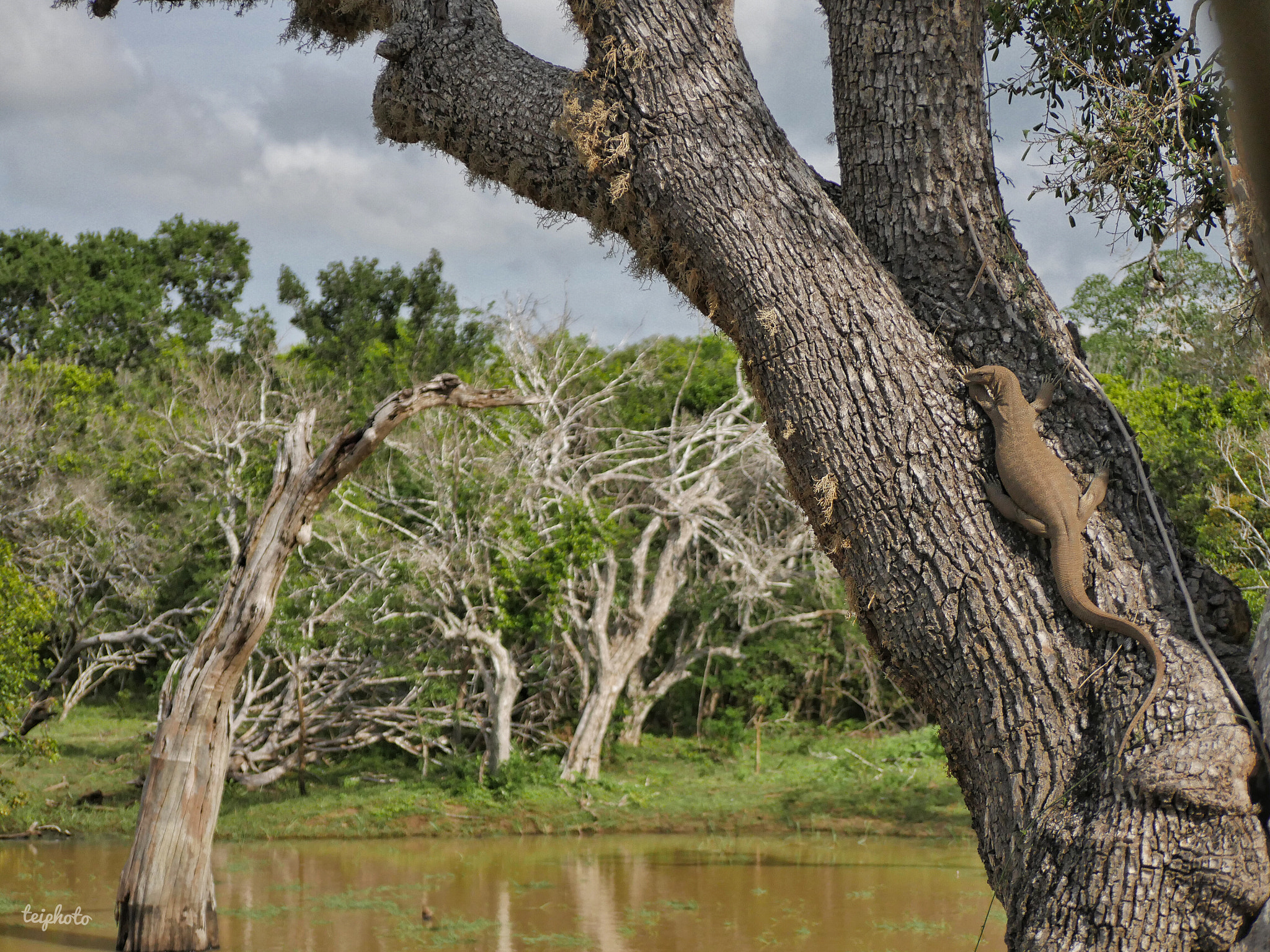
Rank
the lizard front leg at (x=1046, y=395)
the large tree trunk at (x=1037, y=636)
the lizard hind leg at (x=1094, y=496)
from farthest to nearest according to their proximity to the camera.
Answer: the lizard front leg at (x=1046, y=395)
the lizard hind leg at (x=1094, y=496)
the large tree trunk at (x=1037, y=636)

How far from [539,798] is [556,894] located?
10.6ft

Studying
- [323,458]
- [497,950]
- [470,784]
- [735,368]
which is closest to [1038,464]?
[323,458]

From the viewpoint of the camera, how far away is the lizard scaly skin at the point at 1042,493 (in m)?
2.59

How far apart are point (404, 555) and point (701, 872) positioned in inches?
212

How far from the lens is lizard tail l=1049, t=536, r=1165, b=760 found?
8.12 feet

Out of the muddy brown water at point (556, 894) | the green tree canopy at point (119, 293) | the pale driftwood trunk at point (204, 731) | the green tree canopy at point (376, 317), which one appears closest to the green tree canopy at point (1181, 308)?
the pale driftwood trunk at point (204, 731)

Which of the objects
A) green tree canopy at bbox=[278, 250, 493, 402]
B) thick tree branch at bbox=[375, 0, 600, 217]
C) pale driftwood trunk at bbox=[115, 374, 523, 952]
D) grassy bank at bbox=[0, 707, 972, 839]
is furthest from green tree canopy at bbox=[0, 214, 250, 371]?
thick tree branch at bbox=[375, 0, 600, 217]

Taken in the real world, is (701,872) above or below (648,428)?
below

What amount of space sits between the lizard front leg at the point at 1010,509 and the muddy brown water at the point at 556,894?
21.5ft

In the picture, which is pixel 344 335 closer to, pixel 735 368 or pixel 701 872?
pixel 735 368

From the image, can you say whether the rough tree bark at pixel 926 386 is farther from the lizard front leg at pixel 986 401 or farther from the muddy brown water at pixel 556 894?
the muddy brown water at pixel 556 894

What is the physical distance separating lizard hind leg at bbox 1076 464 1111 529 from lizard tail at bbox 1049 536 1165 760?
0.07 m

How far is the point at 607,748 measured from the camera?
50.1 ft

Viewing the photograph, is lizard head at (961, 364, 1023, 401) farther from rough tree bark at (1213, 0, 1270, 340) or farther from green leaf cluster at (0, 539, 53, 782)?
green leaf cluster at (0, 539, 53, 782)
